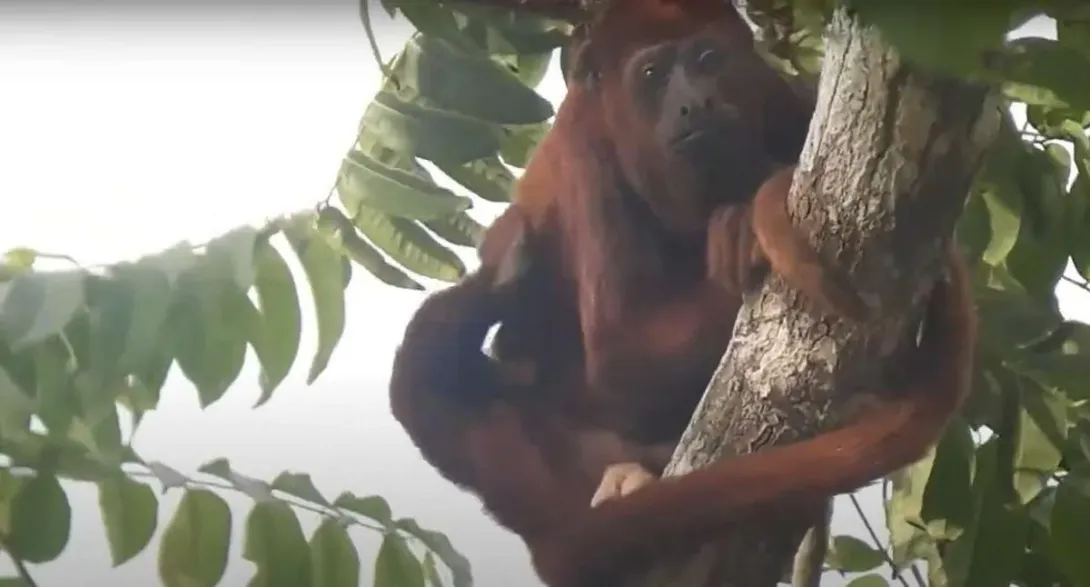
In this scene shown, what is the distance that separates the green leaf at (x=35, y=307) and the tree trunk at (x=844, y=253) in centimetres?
38

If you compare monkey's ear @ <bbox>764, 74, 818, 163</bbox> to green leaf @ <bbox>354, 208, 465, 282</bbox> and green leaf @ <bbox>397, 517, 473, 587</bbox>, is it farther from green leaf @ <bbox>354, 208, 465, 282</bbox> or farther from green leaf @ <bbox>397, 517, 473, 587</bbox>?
green leaf @ <bbox>397, 517, 473, 587</bbox>

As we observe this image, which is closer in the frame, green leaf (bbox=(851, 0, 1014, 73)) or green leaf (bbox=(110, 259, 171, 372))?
green leaf (bbox=(851, 0, 1014, 73))

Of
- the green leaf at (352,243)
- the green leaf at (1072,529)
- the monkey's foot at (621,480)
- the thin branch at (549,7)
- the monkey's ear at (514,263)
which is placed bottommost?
the green leaf at (1072,529)

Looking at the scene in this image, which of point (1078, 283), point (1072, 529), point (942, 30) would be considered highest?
point (942, 30)

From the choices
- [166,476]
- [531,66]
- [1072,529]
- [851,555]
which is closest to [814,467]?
[851,555]

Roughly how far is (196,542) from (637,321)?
0.99 feet

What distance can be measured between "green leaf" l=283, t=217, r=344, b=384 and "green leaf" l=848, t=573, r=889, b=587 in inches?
14.1

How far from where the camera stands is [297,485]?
0.72 m

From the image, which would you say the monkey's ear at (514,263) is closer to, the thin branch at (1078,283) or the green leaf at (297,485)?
the green leaf at (297,485)

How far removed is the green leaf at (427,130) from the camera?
721mm

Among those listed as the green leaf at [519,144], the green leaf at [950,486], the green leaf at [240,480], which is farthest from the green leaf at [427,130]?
the green leaf at [950,486]

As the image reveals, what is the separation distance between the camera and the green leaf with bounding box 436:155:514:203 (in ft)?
2.36

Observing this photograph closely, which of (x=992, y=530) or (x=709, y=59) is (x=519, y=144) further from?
(x=992, y=530)

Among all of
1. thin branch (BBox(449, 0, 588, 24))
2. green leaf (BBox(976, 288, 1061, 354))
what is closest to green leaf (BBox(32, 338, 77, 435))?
thin branch (BBox(449, 0, 588, 24))
